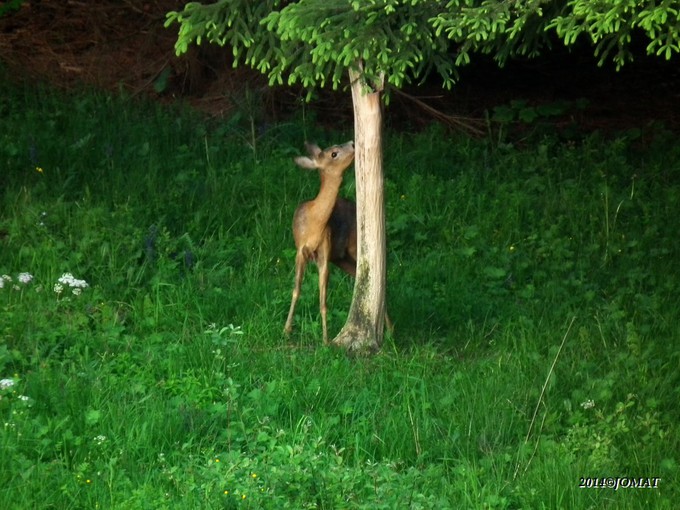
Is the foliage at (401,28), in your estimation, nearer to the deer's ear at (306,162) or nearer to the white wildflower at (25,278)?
the deer's ear at (306,162)

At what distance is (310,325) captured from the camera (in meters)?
8.33

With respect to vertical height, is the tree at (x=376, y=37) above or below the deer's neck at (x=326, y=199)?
above

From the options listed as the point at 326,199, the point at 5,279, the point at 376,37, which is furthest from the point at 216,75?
the point at 376,37

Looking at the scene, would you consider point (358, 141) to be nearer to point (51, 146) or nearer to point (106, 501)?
point (106, 501)

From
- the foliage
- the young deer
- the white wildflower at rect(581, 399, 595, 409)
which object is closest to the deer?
the young deer

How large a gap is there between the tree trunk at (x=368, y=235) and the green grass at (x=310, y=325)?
214 mm

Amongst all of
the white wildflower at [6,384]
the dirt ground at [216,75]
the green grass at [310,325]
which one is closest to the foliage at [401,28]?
the green grass at [310,325]

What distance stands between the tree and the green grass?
0.81 meters

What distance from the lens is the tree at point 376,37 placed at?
574 cm

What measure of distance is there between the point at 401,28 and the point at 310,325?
2.63 metres

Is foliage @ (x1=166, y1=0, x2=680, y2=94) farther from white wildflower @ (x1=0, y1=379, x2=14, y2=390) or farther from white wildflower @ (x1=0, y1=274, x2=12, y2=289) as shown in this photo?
white wildflower @ (x1=0, y1=274, x2=12, y2=289)

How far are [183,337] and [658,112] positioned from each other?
7.40 meters

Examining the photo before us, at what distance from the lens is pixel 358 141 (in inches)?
309

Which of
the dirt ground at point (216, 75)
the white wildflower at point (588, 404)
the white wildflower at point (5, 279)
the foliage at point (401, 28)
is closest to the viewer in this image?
the foliage at point (401, 28)
